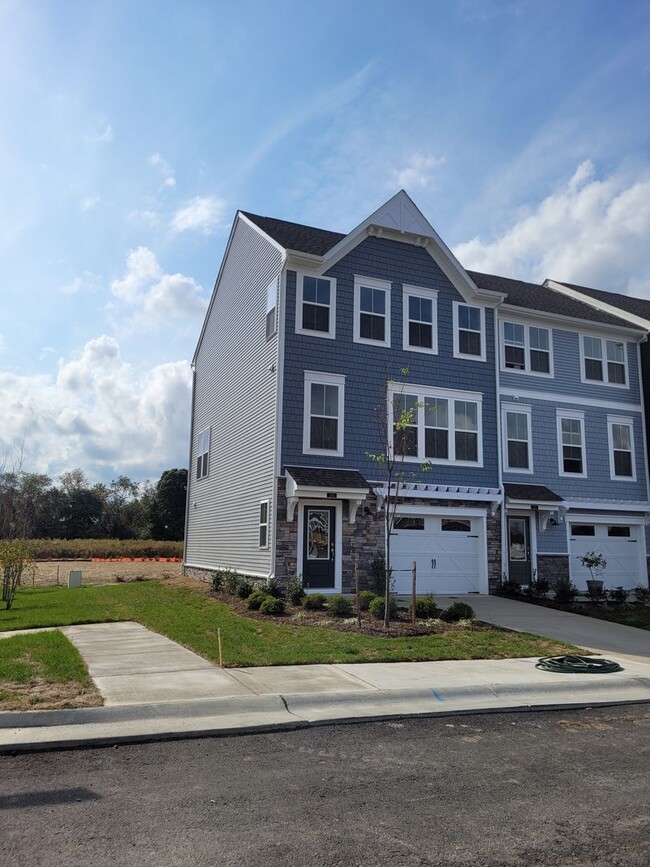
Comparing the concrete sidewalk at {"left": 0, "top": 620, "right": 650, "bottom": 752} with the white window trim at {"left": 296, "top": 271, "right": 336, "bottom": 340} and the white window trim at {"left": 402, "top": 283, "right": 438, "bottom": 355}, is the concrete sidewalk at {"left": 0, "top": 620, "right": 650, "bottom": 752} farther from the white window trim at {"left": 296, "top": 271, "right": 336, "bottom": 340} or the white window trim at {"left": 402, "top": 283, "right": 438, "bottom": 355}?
the white window trim at {"left": 402, "top": 283, "right": 438, "bottom": 355}

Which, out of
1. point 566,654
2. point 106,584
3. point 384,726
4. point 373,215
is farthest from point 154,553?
point 384,726

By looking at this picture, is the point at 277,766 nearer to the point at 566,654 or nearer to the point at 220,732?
the point at 220,732

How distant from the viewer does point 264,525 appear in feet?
58.9

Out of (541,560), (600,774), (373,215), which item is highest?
(373,215)

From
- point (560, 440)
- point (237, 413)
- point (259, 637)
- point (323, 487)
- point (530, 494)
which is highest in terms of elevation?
point (237, 413)

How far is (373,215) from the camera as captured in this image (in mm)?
19328

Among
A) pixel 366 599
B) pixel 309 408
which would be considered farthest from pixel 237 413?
pixel 366 599

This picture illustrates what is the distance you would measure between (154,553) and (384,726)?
38.2m

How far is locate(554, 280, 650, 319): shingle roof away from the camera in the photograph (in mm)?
25250

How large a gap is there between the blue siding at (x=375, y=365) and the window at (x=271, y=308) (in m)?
0.61

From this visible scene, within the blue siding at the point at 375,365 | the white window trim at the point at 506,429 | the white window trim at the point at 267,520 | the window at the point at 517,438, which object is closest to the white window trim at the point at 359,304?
the blue siding at the point at 375,365

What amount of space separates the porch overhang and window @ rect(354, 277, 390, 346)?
154 inches

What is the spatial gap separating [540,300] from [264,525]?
1245 centimetres

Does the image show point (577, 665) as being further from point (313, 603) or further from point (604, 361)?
point (604, 361)
